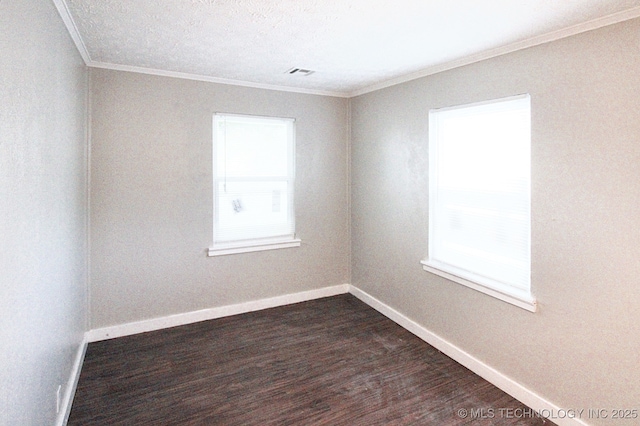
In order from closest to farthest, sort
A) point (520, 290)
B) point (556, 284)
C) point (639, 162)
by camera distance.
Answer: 1. point (639, 162)
2. point (556, 284)
3. point (520, 290)

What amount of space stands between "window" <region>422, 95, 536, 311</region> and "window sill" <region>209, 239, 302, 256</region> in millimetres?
1581

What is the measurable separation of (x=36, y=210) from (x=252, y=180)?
238cm

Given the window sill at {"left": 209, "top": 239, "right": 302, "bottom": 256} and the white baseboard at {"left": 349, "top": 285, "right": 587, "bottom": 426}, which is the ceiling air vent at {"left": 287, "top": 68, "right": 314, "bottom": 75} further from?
the white baseboard at {"left": 349, "top": 285, "right": 587, "bottom": 426}

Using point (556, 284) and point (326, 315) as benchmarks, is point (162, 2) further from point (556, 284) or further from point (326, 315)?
point (326, 315)

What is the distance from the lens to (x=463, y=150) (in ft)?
9.64

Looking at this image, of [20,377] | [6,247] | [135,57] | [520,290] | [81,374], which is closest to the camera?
[6,247]

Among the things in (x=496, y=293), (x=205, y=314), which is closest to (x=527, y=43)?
(x=496, y=293)

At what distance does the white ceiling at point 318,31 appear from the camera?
194cm

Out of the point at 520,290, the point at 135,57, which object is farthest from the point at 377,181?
the point at 135,57

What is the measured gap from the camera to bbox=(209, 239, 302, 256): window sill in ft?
12.3

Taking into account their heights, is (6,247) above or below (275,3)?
below

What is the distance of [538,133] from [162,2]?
2402 millimetres

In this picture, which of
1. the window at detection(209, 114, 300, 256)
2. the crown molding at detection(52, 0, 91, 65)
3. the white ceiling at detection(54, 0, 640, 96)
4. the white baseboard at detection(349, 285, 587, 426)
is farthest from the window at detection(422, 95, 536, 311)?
the crown molding at detection(52, 0, 91, 65)

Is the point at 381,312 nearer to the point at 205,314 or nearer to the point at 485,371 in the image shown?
the point at 485,371
